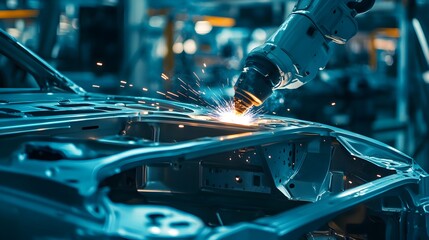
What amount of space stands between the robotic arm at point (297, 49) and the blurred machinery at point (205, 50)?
369cm

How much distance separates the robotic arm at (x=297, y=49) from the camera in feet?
9.23

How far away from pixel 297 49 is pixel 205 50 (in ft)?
38.1

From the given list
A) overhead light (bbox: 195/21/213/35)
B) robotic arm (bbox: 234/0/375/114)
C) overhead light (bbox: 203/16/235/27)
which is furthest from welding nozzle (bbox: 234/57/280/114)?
overhead light (bbox: 203/16/235/27)

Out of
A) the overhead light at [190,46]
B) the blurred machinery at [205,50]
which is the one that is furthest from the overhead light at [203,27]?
the overhead light at [190,46]

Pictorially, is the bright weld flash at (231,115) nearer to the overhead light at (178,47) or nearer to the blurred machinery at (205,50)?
the blurred machinery at (205,50)

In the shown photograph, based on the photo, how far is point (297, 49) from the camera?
2.92 meters

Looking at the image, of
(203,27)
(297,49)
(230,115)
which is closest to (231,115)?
(230,115)

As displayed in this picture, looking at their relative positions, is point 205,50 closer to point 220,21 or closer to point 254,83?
point 220,21

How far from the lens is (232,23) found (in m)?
14.9

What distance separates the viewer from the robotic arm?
111 inches

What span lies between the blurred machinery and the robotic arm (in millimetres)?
3691

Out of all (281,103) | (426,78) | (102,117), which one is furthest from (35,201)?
(426,78)

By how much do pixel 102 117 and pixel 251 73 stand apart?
85 cm

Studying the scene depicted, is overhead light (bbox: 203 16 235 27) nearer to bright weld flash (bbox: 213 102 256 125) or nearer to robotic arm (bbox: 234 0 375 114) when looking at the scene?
robotic arm (bbox: 234 0 375 114)
